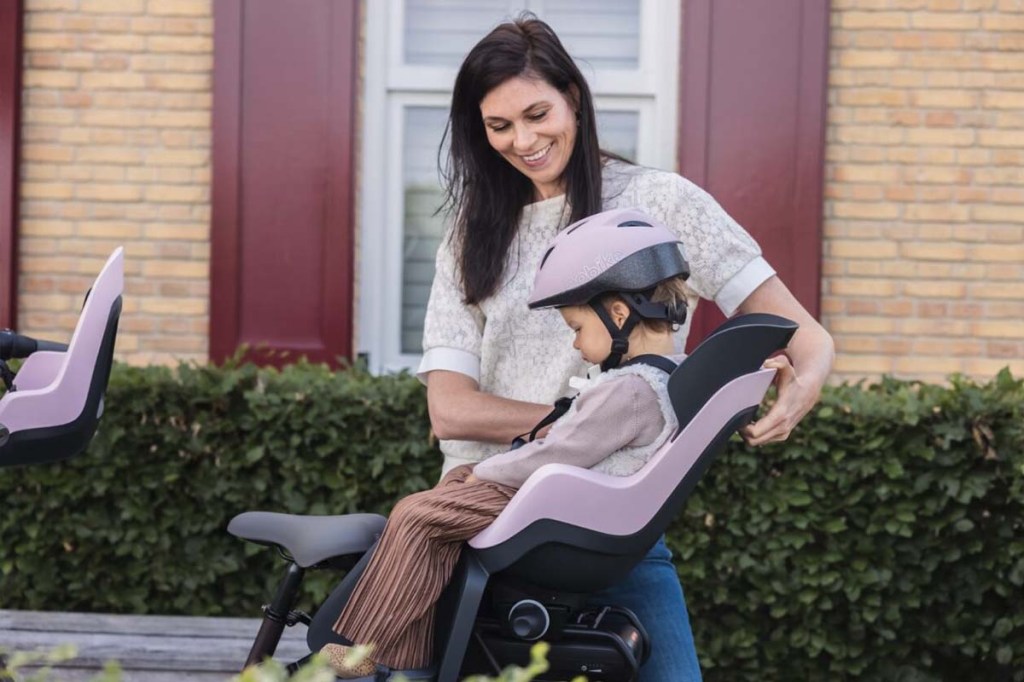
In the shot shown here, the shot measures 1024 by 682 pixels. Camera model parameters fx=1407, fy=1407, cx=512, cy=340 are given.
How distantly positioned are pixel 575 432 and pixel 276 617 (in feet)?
2.00

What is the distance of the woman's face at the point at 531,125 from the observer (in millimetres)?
2570

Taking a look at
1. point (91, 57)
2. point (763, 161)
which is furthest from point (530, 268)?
point (91, 57)

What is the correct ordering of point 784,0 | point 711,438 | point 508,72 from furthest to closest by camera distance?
point 784,0
point 508,72
point 711,438

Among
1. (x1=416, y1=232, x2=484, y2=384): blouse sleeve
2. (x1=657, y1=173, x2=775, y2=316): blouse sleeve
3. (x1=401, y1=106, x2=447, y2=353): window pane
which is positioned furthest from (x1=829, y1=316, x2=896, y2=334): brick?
(x1=416, y1=232, x2=484, y2=384): blouse sleeve

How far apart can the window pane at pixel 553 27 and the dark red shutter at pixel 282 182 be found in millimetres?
343

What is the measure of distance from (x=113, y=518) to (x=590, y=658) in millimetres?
2961

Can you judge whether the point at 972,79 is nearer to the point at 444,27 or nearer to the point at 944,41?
the point at 944,41

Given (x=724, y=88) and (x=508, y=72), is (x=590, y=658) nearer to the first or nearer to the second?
(x=508, y=72)

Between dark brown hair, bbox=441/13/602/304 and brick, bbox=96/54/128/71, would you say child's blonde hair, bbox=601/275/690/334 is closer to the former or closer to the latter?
dark brown hair, bbox=441/13/602/304

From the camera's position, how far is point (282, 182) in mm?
5805

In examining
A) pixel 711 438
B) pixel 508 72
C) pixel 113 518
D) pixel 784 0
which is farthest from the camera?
pixel 784 0

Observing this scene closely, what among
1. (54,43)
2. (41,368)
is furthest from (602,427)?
(54,43)

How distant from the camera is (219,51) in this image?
227 inches

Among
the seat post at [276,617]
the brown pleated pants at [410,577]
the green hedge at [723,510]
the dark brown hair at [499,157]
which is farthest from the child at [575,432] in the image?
the green hedge at [723,510]
